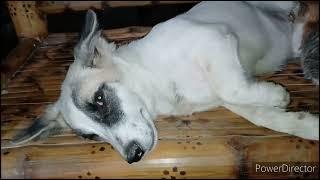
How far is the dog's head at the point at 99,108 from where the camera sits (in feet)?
4.49

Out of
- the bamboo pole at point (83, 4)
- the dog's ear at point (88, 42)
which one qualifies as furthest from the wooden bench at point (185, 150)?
the bamboo pole at point (83, 4)

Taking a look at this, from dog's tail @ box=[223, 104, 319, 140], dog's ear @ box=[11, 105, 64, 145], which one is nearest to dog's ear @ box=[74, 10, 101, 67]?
dog's ear @ box=[11, 105, 64, 145]

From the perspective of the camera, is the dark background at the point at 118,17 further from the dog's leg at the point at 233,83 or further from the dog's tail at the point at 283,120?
the dog's tail at the point at 283,120

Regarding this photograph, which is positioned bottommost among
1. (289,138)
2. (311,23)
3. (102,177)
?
(102,177)

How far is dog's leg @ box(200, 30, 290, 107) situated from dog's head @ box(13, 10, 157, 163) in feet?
0.93

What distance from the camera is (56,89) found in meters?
1.89

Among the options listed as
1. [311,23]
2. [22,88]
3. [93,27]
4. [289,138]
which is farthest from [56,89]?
[311,23]

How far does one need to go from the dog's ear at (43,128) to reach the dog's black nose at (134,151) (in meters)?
0.38

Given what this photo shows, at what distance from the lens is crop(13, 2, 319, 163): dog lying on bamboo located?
1401mm

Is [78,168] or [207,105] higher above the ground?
[207,105]

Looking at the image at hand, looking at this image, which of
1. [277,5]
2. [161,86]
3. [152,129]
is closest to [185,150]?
[152,129]

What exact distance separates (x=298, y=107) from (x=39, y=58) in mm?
1367

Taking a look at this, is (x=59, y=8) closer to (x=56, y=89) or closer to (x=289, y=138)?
(x=56, y=89)

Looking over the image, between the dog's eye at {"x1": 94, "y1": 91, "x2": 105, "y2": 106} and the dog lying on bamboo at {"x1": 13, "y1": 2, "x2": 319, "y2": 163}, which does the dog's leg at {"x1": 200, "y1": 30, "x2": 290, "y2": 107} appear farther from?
the dog's eye at {"x1": 94, "y1": 91, "x2": 105, "y2": 106}
